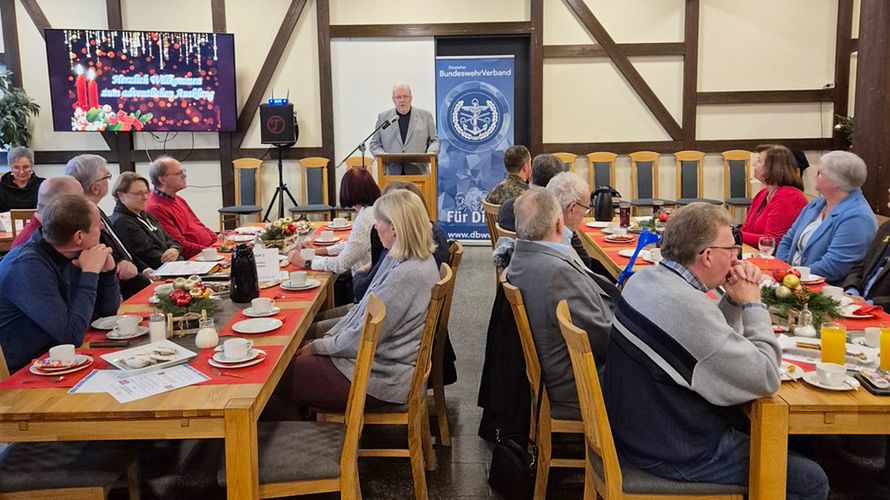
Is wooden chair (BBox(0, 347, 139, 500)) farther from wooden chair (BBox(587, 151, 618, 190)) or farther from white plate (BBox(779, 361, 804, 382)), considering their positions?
wooden chair (BBox(587, 151, 618, 190))

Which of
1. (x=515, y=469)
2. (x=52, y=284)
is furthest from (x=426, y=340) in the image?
(x=52, y=284)

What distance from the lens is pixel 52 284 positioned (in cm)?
287

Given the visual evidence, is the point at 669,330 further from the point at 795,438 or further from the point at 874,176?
the point at 874,176

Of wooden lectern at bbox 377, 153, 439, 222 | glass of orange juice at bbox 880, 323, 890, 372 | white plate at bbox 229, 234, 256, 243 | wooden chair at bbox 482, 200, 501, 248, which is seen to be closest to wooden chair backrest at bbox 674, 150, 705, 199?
wooden lectern at bbox 377, 153, 439, 222

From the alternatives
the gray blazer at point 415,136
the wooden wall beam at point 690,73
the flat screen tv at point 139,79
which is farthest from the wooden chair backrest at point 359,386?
the wooden wall beam at point 690,73

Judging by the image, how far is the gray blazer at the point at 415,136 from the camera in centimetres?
838

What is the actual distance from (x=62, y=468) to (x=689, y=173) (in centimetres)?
816

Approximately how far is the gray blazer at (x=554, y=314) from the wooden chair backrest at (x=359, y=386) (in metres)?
0.69

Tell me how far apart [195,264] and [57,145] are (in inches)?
242

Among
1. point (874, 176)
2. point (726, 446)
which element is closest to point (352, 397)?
point (726, 446)

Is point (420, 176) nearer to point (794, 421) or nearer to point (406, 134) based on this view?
point (406, 134)

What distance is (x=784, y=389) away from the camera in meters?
2.33

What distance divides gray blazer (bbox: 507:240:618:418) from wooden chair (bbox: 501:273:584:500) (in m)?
0.03

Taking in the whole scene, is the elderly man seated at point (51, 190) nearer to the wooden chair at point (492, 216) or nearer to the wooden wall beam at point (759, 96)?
the wooden chair at point (492, 216)
